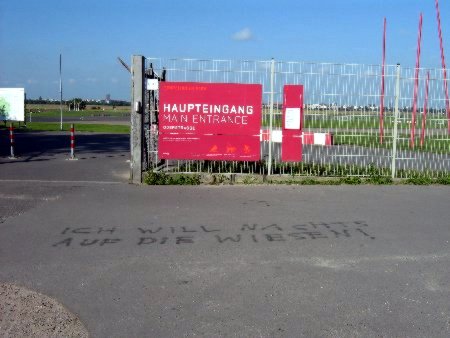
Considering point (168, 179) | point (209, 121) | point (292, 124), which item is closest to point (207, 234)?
point (168, 179)

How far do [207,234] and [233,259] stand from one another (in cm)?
116

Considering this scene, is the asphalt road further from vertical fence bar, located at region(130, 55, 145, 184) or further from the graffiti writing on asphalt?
vertical fence bar, located at region(130, 55, 145, 184)

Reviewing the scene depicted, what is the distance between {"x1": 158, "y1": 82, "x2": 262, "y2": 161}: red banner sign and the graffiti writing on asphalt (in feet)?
13.4

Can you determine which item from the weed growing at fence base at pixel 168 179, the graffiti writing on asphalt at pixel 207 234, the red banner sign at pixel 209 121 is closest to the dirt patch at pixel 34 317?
the graffiti writing on asphalt at pixel 207 234

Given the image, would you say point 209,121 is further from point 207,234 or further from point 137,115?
point 207,234

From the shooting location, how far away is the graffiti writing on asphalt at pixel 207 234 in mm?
6402

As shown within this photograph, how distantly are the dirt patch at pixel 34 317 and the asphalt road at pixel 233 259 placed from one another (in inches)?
4.3

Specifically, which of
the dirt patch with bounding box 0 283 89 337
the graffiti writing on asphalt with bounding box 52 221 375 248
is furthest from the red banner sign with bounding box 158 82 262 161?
the dirt patch with bounding box 0 283 89 337

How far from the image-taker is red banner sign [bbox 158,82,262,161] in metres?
11.1

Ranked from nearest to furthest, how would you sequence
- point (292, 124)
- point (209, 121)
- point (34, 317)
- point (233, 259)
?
point (34, 317), point (233, 259), point (209, 121), point (292, 124)

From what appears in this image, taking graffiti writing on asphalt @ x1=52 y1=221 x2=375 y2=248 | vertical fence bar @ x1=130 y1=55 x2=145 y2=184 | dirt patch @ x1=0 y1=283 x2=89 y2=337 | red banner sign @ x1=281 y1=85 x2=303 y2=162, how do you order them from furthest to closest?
red banner sign @ x1=281 y1=85 x2=303 y2=162 < vertical fence bar @ x1=130 y1=55 x2=145 y2=184 < graffiti writing on asphalt @ x1=52 y1=221 x2=375 y2=248 < dirt patch @ x1=0 y1=283 x2=89 y2=337

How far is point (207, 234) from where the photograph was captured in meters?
6.81

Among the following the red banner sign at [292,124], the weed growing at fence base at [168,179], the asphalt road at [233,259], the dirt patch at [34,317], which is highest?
the red banner sign at [292,124]

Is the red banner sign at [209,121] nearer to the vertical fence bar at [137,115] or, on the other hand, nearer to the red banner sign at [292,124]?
the vertical fence bar at [137,115]
